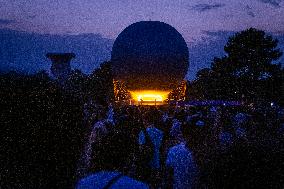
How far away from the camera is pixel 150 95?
6992 mm

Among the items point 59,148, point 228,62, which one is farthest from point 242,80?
point 59,148

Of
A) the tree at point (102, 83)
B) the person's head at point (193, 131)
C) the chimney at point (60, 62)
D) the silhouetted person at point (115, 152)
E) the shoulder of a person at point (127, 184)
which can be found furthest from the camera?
the tree at point (102, 83)

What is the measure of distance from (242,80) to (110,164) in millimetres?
Answer: 35542

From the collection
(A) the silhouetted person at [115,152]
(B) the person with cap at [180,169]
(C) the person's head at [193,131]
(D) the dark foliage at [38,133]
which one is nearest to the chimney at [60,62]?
(D) the dark foliage at [38,133]

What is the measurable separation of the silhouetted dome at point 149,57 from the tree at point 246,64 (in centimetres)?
3177

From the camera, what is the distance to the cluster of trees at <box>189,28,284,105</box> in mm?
37875

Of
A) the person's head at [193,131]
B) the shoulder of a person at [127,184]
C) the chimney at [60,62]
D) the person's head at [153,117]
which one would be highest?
the chimney at [60,62]

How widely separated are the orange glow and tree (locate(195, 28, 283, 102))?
32.0m

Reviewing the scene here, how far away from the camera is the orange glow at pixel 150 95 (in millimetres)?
6898

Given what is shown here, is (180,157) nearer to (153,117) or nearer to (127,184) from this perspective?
(153,117)

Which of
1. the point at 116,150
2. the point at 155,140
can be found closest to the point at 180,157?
A: the point at 155,140

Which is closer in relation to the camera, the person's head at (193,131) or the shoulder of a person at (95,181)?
the shoulder of a person at (95,181)

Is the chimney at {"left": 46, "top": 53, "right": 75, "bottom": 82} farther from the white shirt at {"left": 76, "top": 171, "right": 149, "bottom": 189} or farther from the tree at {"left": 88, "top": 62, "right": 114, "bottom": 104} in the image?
the tree at {"left": 88, "top": 62, "right": 114, "bottom": 104}

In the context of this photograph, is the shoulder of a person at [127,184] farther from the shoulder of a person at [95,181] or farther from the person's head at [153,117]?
the person's head at [153,117]
